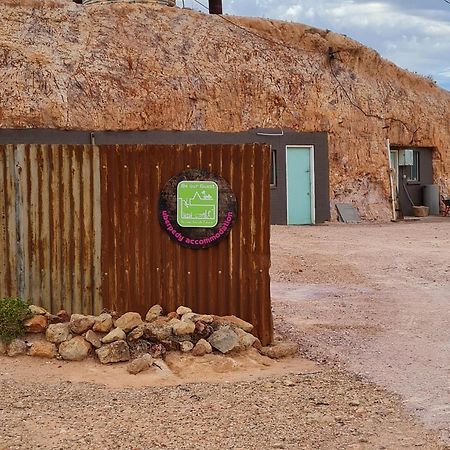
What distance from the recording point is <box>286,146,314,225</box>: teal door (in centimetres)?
2200

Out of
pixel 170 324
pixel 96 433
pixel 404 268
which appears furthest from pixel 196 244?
pixel 404 268

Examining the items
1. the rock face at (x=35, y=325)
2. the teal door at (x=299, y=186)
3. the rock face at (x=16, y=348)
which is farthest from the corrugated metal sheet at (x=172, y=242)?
the teal door at (x=299, y=186)

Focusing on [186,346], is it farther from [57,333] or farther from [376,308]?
[376,308]

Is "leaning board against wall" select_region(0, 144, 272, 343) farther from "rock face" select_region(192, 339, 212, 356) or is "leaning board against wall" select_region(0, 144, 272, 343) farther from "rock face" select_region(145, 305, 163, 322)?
"rock face" select_region(192, 339, 212, 356)

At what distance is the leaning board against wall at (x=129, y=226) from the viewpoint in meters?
6.96

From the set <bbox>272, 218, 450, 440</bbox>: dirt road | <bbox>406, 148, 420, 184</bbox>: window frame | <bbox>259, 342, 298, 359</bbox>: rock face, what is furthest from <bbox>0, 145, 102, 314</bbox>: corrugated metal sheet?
<bbox>406, 148, 420, 184</bbox>: window frame

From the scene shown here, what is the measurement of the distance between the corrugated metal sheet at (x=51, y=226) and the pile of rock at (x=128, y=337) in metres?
0.30

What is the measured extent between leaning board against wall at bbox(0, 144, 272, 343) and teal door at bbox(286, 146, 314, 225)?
15.0 metres

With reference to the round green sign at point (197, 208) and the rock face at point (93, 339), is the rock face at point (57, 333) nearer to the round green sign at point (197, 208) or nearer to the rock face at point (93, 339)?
the rock face at point (93, 339)

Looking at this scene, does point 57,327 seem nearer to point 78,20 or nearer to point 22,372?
point 22,372

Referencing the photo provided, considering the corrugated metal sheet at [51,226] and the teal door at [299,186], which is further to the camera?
the teal door at [299,186]

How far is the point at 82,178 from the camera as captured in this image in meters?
6.98

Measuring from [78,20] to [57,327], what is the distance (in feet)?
57.3

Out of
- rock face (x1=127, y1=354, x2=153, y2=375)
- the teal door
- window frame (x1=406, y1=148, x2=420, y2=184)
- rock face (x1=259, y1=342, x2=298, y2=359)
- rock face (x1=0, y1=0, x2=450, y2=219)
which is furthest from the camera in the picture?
window frame (x1=406, y1=148, x2=420, y2=184)
